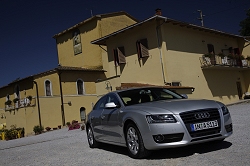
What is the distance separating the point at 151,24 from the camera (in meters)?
22.3

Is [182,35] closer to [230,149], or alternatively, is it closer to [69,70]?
[69,70]

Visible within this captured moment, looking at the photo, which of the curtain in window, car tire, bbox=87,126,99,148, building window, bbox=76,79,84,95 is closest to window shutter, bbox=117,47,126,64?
building window, bbox=76,79,84,95

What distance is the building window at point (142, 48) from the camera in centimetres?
2259

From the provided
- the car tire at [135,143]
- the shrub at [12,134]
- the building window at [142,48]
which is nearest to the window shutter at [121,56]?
the building window at [142,48]

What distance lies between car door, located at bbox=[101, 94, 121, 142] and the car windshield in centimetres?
21

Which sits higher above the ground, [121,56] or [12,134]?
[121,56]

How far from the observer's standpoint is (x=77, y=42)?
34094 millimetres

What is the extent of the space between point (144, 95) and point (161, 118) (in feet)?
5.25

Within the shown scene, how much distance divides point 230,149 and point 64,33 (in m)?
32.8

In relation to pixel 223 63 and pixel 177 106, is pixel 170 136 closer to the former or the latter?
pixel 177 106

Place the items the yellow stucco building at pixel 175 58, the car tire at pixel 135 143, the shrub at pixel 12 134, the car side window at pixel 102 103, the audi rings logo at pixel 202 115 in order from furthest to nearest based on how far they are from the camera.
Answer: the shrub at pixel 12 134 → the yellow stucco building at pixel 175 58 → the car side window at pixel 102 103 → the car tire at pixel 135 143 → the audi rings logo at pixel 202 115

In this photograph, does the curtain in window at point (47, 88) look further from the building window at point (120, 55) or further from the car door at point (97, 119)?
the car door at point (97, 119)

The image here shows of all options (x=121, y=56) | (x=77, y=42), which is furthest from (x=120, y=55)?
(x=77, y=42)

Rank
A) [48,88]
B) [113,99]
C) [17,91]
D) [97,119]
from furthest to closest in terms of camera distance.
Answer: [17,91]
[48,88]
[97,119]
[113,99]
